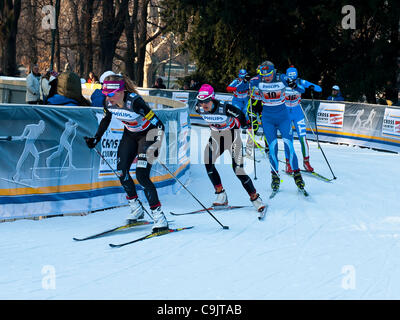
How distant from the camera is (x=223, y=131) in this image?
29.1ft

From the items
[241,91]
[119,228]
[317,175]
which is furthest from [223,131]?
[241,91]

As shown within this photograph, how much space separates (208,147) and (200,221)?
1241 mm

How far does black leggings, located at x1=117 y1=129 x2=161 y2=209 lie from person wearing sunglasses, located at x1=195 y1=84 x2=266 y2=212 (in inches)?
49.7

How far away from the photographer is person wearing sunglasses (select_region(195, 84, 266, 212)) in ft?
27.9

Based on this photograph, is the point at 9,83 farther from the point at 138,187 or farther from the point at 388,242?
the point at 388,242

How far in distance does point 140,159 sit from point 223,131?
1.84 meters

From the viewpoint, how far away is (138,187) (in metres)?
9.60

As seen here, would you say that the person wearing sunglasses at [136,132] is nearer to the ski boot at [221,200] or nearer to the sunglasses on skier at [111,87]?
the sunglasses on skier at [111,87]

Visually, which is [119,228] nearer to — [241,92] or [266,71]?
[266,71]

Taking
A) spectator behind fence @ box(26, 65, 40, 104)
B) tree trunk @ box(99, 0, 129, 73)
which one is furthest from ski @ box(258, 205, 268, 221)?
tree trunk @ box(99, 0, 129, 73)

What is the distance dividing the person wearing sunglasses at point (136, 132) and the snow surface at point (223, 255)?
2.05 ft

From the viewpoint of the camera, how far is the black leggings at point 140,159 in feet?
24.3

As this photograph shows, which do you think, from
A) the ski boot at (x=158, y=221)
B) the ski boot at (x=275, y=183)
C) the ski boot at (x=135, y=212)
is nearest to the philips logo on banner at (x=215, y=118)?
the ski boot at (x=135, y=212)

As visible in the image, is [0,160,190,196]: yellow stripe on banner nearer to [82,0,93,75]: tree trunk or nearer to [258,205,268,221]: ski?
[258,205,268,221]: ski
